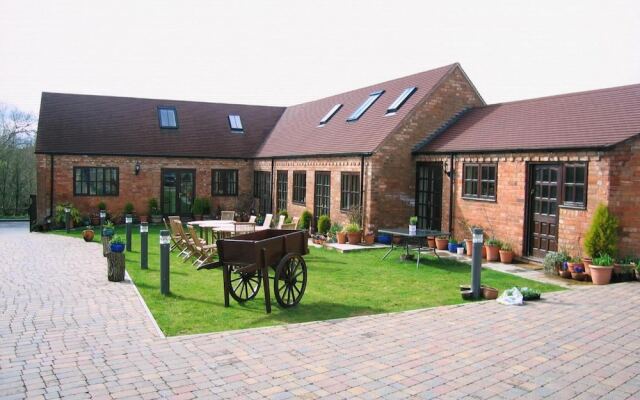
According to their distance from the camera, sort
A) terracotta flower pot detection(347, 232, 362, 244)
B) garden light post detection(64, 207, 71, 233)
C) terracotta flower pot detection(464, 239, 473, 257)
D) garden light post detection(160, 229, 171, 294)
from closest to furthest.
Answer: garden light post detection(160, 229, 171, 294), terracotta flower pot detection(464, 239, 473, 257), terracotta flower pot detection(347, 232, 362, 244), garden light post detection(64, 207, 71, 233)

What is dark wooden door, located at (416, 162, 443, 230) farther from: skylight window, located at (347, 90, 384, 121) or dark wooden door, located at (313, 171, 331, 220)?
skylight window, located at (347, 90, 384, 121)

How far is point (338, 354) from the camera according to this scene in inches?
268

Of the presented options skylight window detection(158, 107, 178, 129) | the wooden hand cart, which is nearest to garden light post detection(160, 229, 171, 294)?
the wooden hand cart

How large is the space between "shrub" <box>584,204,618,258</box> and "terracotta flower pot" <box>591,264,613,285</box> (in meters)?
0.45

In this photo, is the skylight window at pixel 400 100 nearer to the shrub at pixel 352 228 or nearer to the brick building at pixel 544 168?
the brick building at pixel 544 168

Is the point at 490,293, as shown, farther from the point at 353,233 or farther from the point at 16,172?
the point at 16,172

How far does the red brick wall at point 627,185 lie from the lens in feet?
38.8

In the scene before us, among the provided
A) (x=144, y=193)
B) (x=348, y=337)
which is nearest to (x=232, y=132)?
(x=144, y=193)

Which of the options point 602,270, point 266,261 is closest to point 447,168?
point 602,270

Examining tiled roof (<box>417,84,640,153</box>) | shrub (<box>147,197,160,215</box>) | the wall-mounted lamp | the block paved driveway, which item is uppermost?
tiled roof (<box>417,84,640,153</box>)

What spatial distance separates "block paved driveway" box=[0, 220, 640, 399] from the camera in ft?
18.8

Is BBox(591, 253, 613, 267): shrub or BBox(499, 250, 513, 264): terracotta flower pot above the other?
BBox(591, 253, 613, 267): shrub

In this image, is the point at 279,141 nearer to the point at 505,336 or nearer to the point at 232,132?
the point at 232,132

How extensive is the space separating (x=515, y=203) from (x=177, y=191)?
16.3 metres
